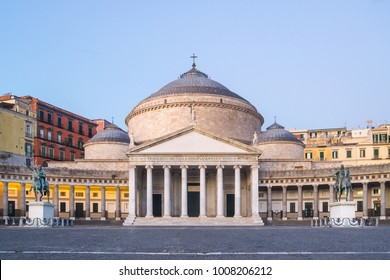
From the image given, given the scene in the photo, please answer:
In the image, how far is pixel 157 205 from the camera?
61.3m

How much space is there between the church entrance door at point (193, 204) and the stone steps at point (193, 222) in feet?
23.9

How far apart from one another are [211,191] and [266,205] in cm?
869

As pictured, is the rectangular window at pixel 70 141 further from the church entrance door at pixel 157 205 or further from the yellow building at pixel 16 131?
the church entrance door at pixel 157 205

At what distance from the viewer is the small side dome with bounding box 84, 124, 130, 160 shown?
2832 inches

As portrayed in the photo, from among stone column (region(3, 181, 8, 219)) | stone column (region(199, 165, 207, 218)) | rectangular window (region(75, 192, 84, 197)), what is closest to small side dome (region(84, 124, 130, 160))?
rectangular window (region(75, 192, 84, 197))

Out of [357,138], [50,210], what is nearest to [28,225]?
[50,210]

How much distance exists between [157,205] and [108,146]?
48.3 feet

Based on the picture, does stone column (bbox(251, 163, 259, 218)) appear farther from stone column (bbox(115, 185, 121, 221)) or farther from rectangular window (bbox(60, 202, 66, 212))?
rectangular window (bbox(60, 202, 66, 212))

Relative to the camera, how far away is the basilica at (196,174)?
55.1 m

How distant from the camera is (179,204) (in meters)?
60.7

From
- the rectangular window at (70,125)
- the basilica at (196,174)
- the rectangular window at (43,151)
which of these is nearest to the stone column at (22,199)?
the basilica at (196,174)

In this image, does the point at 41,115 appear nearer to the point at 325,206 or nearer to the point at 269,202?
the point at 269,202

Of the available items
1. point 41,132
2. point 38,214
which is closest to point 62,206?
point 41,132

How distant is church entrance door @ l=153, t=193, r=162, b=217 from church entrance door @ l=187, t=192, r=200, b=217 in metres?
3.44
